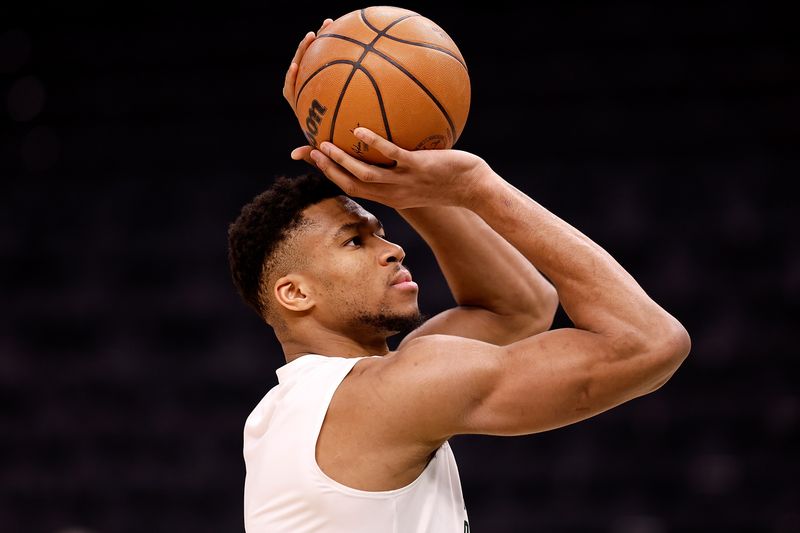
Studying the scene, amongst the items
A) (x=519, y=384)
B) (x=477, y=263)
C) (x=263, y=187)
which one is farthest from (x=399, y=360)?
(x=263, y=187)

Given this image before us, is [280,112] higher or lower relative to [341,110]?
lower

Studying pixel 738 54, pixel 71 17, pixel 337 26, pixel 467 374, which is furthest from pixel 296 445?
pixel 71 17

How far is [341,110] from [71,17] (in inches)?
290

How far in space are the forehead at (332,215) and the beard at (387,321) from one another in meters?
0.27

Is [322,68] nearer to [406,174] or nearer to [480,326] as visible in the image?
[406,174]

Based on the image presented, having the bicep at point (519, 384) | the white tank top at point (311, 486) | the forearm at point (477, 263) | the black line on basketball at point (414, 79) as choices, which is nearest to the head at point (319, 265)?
the white tank top at point (311, 486)

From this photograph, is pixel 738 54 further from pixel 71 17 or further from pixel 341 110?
pixel 341 110

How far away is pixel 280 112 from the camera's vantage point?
8.84 m

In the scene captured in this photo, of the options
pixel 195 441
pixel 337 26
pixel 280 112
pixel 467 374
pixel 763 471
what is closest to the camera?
pixel 467 374

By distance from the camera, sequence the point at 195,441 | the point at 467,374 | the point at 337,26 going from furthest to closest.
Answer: the point at 195,441, the point at 337,26, the point at 467,374

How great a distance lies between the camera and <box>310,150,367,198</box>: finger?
2.41 meters

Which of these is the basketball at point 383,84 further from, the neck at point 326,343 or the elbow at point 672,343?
the elbow at point 672,343

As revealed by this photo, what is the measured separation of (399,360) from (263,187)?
6535 mm

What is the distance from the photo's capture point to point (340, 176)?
241 centimetres
